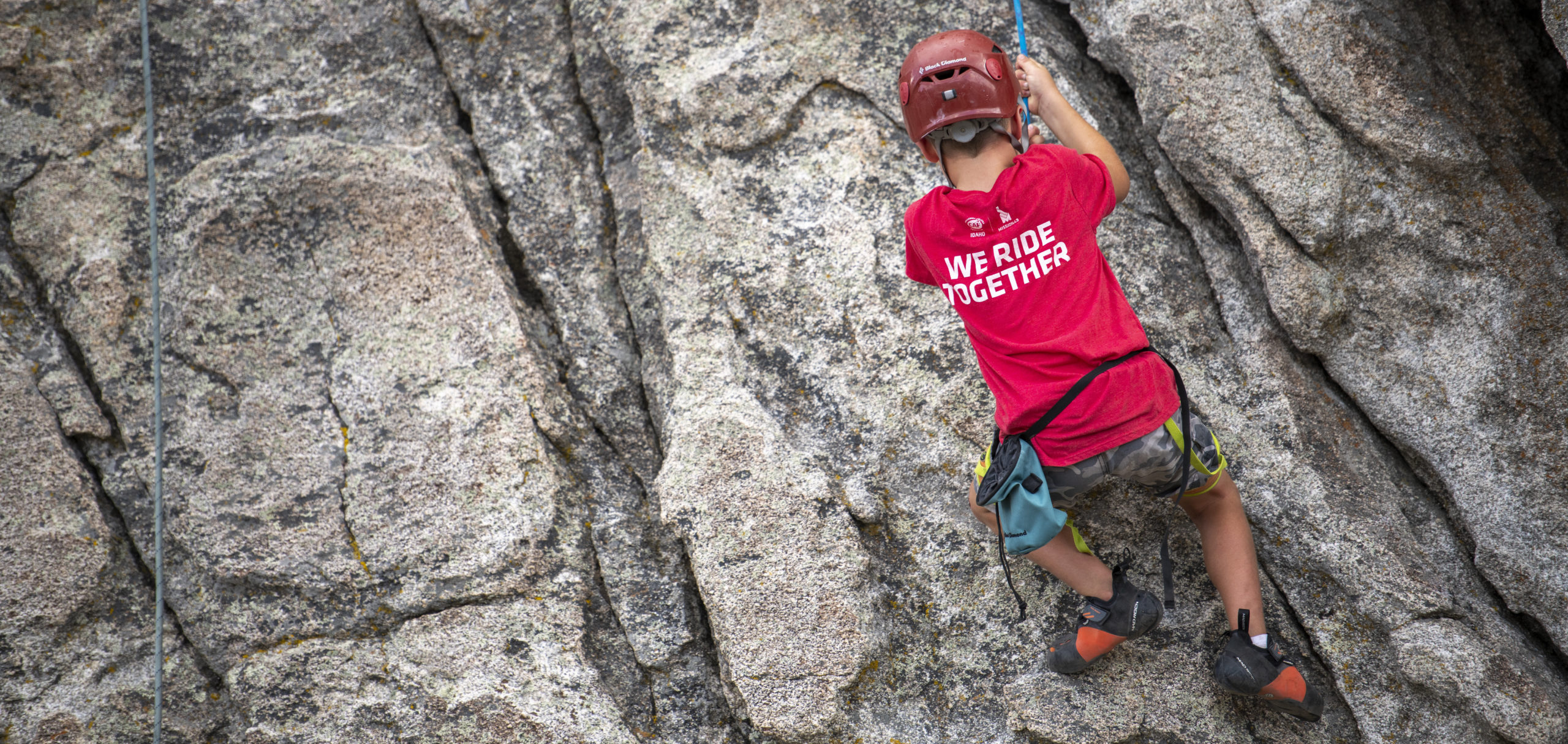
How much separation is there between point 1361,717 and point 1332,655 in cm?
21

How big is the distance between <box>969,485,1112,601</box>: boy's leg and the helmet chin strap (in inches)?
44.2

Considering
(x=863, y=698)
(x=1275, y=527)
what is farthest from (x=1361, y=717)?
(x=863, y=698)

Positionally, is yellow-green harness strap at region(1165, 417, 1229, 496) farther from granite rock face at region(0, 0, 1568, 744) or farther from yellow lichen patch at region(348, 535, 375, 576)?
yellow lichen patch at region(348, 535, 375, 576)

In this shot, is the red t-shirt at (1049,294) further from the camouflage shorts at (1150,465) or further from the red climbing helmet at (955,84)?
the red climbing helmet at (955,84)

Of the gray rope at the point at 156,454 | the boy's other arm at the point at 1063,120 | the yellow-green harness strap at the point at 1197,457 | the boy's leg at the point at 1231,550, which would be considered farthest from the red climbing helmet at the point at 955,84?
the gray rope at the point at 156,454

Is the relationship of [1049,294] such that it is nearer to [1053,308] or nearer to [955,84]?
[1053,308]

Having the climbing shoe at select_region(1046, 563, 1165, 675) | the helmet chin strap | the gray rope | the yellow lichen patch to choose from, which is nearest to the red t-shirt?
the helmet chin strap

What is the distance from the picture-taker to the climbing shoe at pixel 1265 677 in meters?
2.91

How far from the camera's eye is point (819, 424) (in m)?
3.46

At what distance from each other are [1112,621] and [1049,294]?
111 cm

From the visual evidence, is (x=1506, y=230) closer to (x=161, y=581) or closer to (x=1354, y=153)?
(x=1354, y=153)

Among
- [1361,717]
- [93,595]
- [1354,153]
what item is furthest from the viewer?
[93,595]

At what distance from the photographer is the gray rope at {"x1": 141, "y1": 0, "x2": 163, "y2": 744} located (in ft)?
11.4

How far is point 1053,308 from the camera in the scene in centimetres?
274
